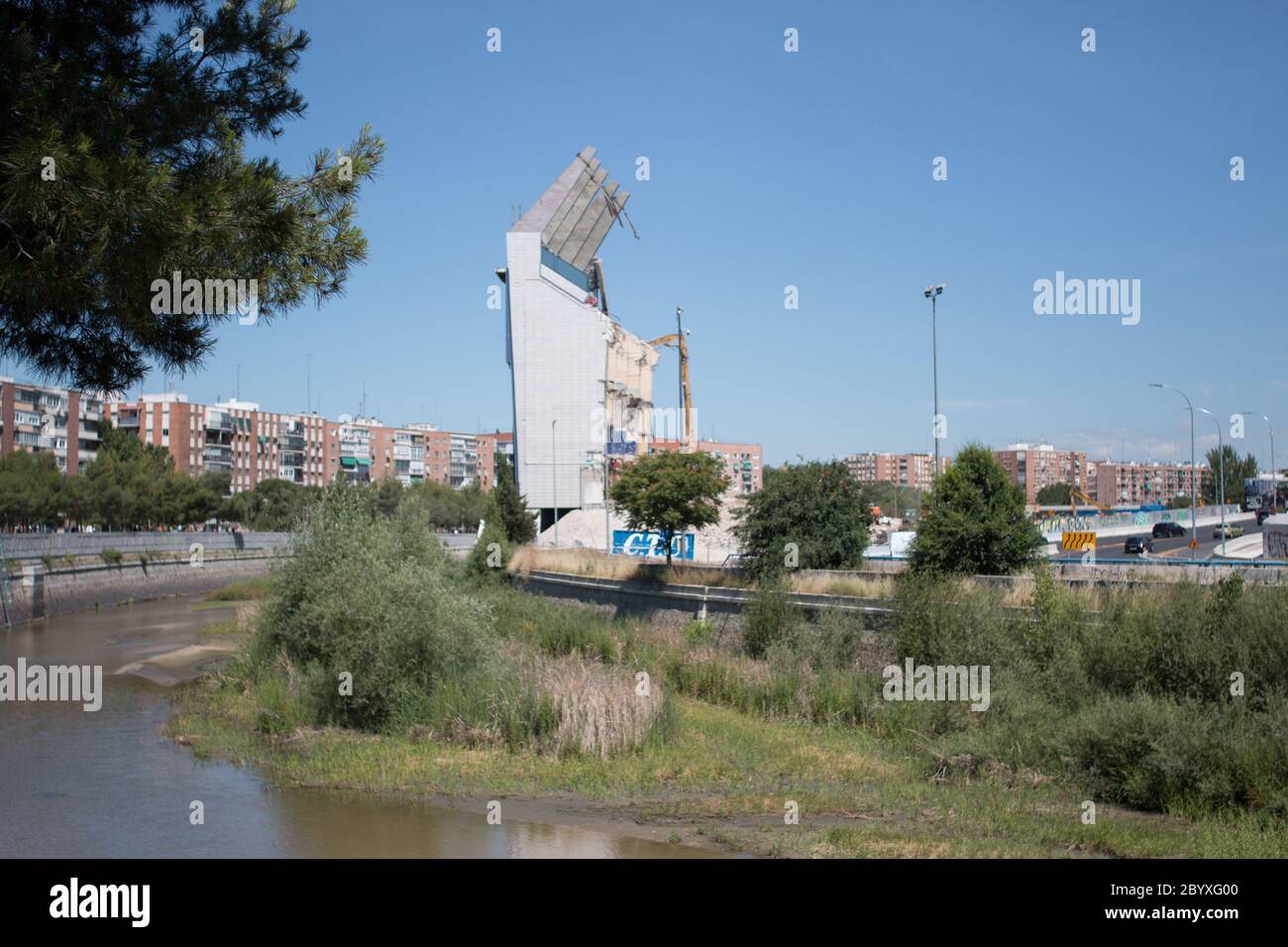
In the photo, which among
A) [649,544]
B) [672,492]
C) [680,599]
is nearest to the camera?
[680,599]

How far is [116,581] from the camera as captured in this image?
52.0 meters

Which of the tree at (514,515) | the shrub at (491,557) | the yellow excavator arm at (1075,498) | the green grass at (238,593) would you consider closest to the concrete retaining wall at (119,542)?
the green grass at (238,593)

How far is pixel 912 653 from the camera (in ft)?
71.2

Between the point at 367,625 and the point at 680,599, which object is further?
the point at 680,599

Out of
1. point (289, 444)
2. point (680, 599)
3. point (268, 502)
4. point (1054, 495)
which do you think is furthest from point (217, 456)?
point (1054, 495)

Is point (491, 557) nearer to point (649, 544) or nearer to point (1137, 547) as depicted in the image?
point (649, 544)

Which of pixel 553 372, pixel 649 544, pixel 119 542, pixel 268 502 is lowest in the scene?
pixel 649 544

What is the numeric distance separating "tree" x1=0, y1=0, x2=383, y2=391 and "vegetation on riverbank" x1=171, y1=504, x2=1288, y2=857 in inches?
322

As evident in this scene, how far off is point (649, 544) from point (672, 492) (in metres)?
9.66

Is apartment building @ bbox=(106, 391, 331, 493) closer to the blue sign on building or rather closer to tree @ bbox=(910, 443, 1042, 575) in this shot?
the blue sign on building

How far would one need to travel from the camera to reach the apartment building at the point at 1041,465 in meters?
174

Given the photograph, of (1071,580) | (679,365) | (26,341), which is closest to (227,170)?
(26,341)
